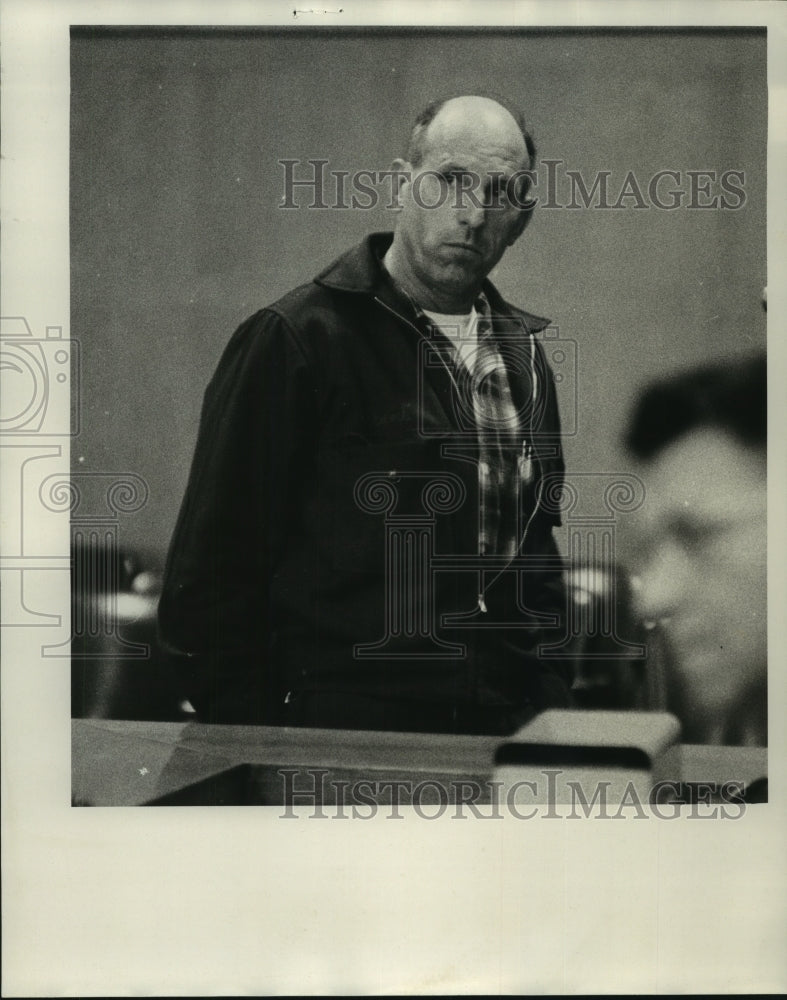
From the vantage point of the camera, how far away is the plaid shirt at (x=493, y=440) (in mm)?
2809

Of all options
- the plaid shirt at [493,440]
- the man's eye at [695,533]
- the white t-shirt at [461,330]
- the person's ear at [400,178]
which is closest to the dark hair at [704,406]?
the man's eye at [695,533]

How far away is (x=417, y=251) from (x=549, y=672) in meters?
1.21

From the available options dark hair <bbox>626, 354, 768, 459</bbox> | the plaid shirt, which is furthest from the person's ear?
dark hair <bbox>626, 354, 768, 459</bbox>

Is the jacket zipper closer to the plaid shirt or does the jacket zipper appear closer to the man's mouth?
the plaid shirt

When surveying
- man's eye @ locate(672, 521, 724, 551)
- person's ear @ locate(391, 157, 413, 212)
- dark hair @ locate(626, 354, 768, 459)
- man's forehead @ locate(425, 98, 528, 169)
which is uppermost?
man's forehead @ locate(425, 98, 528, 169)

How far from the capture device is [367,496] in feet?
9.15

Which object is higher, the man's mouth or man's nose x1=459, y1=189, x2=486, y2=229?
man's nose x1=459, y1=189, x2=486, y2=229

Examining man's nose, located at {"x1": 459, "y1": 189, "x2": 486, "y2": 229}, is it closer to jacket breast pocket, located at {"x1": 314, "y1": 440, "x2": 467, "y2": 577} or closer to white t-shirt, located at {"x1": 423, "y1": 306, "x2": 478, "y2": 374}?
white t-shirt, located at {"x1": 423, "y1": 306, "x2": 478, "y2": 374}

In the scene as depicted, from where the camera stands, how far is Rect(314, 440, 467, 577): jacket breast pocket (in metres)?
2.78

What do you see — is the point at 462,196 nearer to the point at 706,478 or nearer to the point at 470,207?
the point at 470,207

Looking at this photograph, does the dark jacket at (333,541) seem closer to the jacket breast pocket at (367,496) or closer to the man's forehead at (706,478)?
the jacket breast pocket at (367,496)

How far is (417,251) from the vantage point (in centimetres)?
283

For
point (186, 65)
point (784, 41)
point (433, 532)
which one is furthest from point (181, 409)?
point (784, 41)

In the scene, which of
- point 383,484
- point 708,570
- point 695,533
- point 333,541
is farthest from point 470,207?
point 708,570
